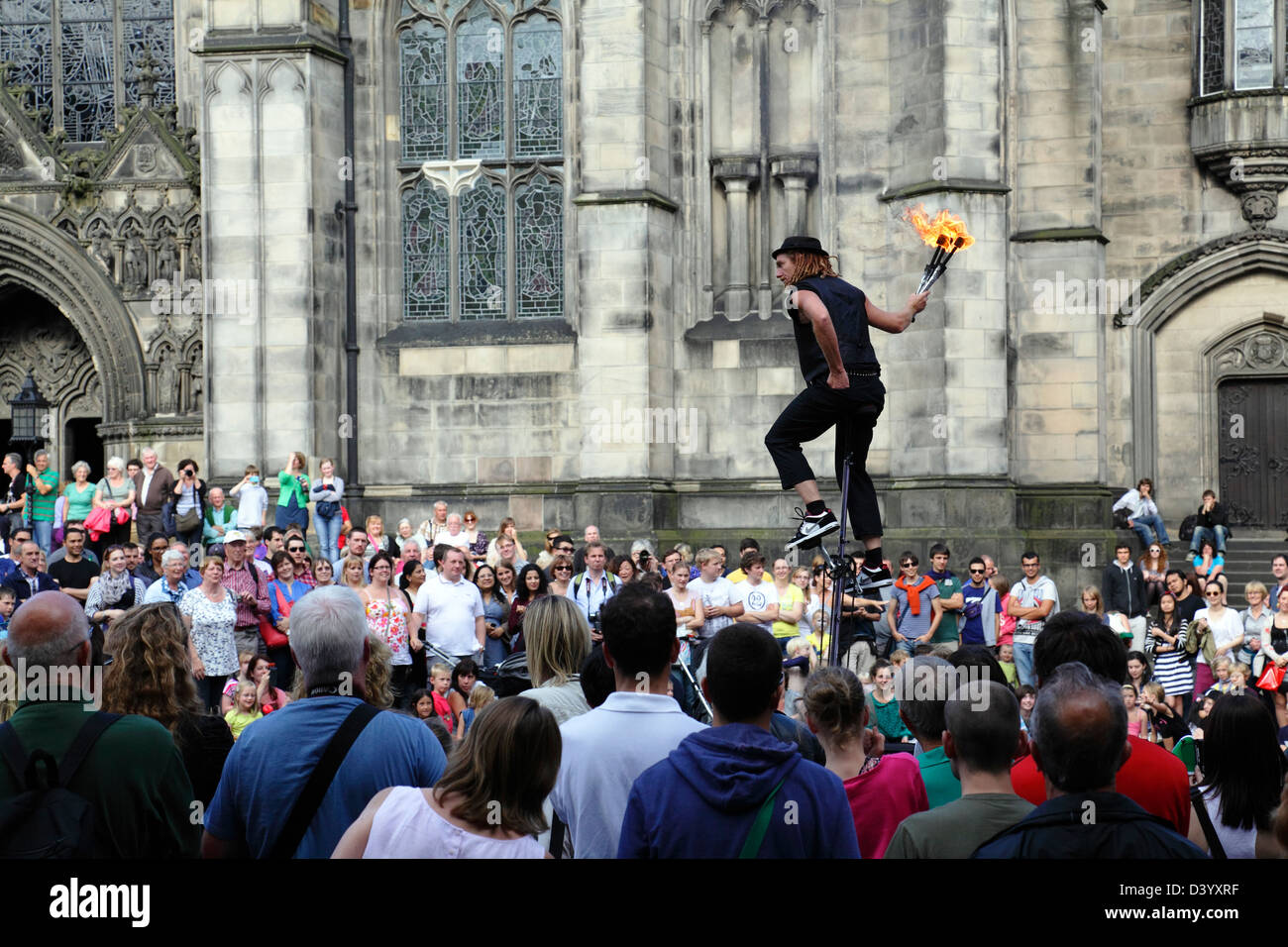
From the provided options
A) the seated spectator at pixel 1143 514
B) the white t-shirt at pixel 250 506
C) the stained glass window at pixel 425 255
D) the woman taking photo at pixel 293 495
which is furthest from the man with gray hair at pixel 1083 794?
the stained glass window at pixel 425 255

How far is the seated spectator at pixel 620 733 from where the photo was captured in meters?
4.57

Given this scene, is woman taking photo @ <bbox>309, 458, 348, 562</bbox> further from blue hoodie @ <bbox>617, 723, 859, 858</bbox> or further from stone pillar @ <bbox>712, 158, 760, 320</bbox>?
blue hoodie @ <bbox>617, 723, 859, 858</bbox>

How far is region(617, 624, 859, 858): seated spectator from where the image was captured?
12.7 feet

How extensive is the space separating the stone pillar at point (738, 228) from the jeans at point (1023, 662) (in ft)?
21.6

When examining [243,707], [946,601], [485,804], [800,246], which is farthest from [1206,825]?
[946,601]

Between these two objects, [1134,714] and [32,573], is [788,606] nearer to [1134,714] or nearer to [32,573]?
[1134,714]

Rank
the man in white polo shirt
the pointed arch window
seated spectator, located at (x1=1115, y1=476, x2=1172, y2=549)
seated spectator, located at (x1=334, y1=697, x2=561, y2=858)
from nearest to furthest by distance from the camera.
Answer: seated spectator, located at (x1=334, y1=697, x2=561, y2=858) → the man in white polo shirt → seated spectator, located at (x1=1115, y1=476, x2=1172, y2=549) → the pointed arch window

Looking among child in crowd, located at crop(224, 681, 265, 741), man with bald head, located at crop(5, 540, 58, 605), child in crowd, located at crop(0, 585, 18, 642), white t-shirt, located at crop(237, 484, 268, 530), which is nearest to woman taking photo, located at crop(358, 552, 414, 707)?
child in crowd, located at crop(224, 681, 265, 741)

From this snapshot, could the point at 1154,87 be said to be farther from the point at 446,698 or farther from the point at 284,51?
the point at 446,698

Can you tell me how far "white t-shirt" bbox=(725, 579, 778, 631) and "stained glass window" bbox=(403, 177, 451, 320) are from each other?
8091 millimetres

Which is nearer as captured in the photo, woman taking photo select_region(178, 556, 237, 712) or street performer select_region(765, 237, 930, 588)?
street performer select_region(765, 237, 930, 588)
